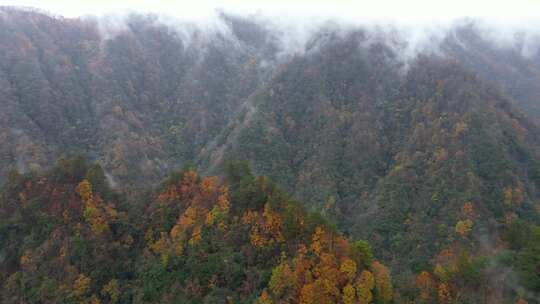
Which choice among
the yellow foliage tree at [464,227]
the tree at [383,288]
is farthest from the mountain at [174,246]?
the yellow foliage tree at [464,227]

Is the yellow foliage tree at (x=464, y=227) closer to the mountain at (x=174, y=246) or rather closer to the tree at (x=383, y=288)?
the mountain at (x=174, y=246)

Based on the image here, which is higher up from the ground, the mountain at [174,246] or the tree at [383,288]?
the tree at [383,288]

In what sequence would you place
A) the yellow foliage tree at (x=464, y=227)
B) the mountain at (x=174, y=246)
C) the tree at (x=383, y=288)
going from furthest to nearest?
the yellow foliage tree at (x=464, y=227)
the mountain at (x=174, y=246)
the tree at (x=383, y=288)

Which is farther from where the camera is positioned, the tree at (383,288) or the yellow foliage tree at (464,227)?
the yellow foliage tree at (464,227)

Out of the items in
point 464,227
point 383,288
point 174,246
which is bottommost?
point 464,227

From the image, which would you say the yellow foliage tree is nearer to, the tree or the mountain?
the mountain

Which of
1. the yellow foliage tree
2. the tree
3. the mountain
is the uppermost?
the tree

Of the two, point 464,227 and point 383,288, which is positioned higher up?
point 383,288

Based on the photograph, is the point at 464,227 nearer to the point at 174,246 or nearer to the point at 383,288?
the point at 383,288

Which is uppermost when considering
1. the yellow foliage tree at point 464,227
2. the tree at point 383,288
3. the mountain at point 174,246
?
the tree at point 383,288

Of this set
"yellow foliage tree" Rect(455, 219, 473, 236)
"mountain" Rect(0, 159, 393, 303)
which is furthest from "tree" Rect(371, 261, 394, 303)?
"yellow foliage tree" Rect(455, 219, 473, 236)

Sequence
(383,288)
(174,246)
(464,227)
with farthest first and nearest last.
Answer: (464,227)
(174,246)
(383,288)

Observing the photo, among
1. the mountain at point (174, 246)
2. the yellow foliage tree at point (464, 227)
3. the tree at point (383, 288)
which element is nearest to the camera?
→ the tree at point (383, 288)

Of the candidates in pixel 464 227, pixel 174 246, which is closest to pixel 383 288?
pixel 174 246
